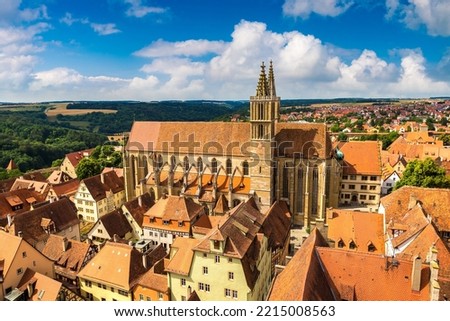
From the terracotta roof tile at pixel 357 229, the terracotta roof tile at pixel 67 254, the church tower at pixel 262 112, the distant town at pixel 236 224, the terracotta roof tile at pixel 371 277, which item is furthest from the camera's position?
the church tower at pixel 262 112

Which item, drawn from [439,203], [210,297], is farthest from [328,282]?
[439,203]

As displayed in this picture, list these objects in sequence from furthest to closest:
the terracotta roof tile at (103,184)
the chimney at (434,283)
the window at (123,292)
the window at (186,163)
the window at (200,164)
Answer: the window at (186,163) < the terracotta roof tile at (103,184) < the window at (200,164) < the window at (123,292) < the chimney at (434,283)

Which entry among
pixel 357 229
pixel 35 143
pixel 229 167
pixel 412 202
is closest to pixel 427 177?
pixel 412 202

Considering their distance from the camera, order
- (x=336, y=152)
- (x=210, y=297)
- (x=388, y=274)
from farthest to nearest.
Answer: (x=336, y=152)
(x=210, y=297)
(x=388, y=274)

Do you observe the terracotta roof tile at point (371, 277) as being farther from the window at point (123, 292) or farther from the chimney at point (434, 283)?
the window at point (123, 292)

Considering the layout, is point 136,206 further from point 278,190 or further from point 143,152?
point 278,190

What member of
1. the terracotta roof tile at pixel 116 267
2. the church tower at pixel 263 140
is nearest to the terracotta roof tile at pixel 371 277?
the terracotta roof tile at pixel 116 267

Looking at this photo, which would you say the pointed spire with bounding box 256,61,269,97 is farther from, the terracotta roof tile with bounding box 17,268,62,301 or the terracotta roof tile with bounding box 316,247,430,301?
the terracotta roof tile with bounding box 17,268,62,301

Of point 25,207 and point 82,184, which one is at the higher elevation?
point 82,184
